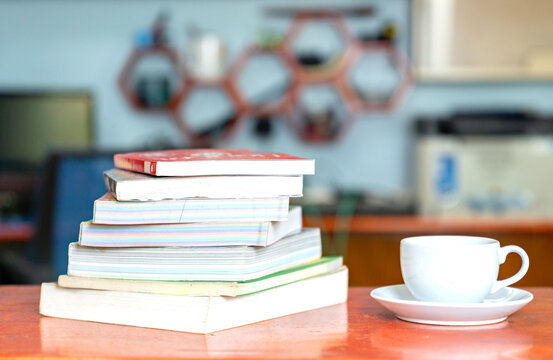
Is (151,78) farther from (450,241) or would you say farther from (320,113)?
(450,241)

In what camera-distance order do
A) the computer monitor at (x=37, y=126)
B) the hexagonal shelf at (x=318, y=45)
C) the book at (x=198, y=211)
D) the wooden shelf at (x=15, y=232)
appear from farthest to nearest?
the hexagonal shelf at (x=318, y=45), the computer monitor at (x=37, y=126), the wooden shelf at (x=15, y=232), the book at (x=198, y=211)

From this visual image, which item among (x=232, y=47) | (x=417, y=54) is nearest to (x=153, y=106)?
(x=232, y=47)

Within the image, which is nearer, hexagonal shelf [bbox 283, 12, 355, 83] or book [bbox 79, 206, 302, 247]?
book [bbox 79, 206, 302, 247]

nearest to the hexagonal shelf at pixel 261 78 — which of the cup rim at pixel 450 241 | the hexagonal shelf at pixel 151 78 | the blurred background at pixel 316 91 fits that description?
the blurred background at pixel 316 91

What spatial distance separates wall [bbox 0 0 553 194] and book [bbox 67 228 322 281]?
3290 mm

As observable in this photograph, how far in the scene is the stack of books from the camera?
76cm

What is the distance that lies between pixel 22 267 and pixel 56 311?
1487 mm

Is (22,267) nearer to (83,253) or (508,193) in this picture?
(83,253)

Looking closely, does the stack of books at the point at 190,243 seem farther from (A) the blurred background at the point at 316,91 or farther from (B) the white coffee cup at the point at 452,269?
(A) the blurred background at the point at 316,91

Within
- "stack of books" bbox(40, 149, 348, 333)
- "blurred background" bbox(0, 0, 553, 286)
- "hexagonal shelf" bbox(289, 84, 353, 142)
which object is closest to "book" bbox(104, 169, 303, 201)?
"stack of books" bbox(40, 149, 348, 333)

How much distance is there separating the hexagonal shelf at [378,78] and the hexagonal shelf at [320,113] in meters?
0.09

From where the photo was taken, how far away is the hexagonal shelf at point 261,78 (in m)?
4.08

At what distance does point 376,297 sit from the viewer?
82 cm

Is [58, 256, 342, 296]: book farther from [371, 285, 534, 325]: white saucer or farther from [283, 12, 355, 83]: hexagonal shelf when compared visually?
[283, 12, 355, 83]: hexagonal shelf
